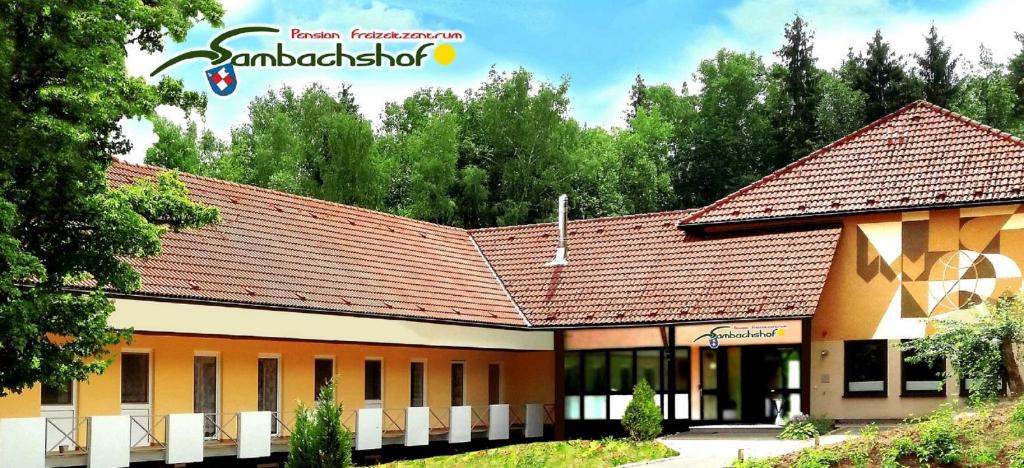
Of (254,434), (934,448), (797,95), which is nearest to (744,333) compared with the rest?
(254,434)

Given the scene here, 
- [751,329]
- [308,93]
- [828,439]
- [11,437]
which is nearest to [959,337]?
[828,439]

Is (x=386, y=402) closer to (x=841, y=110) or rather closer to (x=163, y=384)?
(x=163, y=384)

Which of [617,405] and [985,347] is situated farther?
[617,405]

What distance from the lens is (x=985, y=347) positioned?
28.5m

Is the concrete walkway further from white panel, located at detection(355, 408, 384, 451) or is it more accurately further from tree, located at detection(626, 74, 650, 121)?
tree, located at detection(626, 74, 650, 121)

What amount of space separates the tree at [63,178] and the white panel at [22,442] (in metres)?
4.81

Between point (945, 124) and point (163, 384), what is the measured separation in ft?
62.5

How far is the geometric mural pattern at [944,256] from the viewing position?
1280 inches

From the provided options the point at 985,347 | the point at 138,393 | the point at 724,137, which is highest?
the point at 724,137

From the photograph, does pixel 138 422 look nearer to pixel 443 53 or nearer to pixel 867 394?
pixel 867 394

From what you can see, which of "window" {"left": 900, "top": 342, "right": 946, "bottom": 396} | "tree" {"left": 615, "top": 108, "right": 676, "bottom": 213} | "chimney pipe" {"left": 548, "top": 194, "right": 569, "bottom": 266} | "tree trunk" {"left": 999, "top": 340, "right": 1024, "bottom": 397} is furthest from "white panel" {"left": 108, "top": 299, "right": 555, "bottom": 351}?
"tree" {"left": 615, "top": 108, "right": 676, "bottom": 213}

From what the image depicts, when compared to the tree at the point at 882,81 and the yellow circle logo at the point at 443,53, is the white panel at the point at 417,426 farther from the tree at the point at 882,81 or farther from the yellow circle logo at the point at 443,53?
the tree at the point at 882,81

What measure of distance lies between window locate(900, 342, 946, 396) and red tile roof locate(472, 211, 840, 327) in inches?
112

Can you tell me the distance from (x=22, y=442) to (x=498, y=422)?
48.1 ft
